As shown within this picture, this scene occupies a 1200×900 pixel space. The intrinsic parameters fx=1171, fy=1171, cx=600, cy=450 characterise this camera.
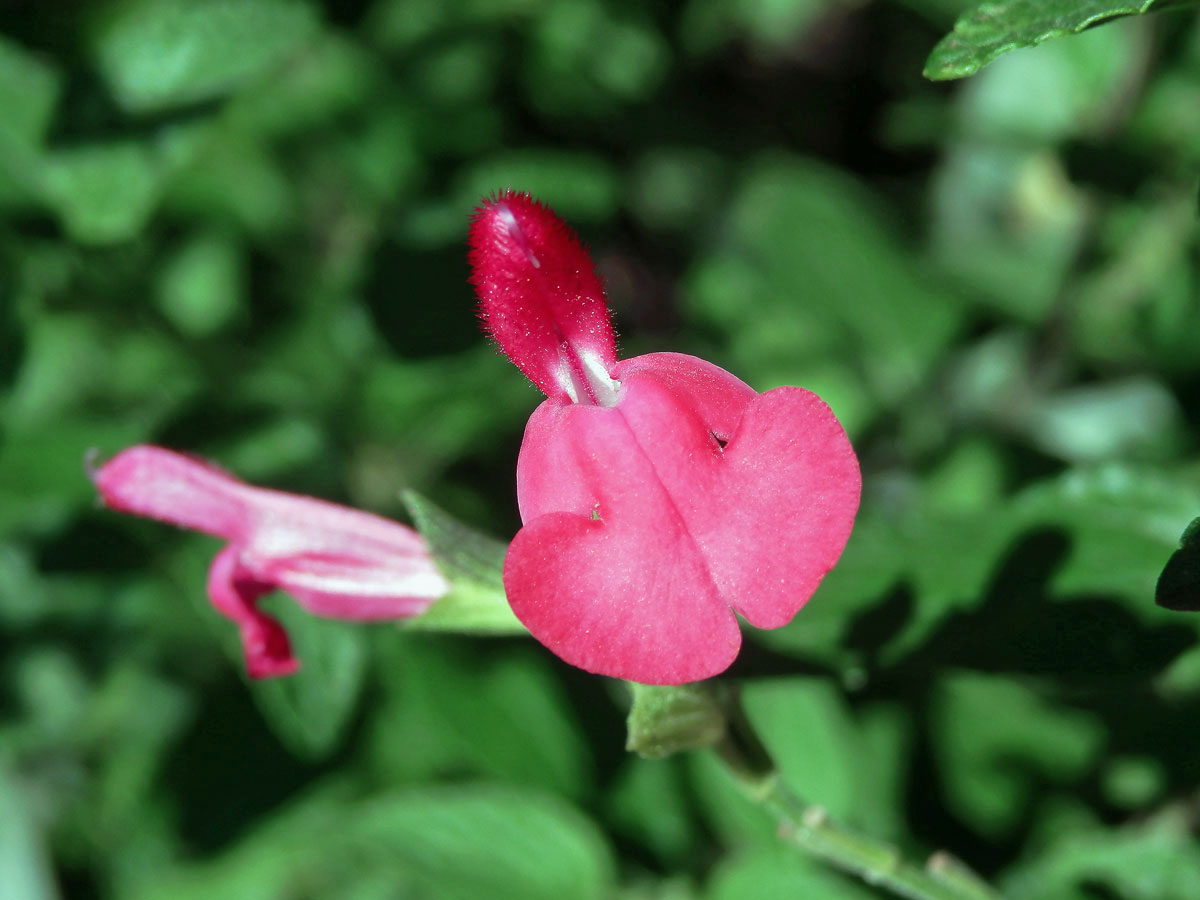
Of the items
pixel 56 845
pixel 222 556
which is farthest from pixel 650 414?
pixel 56 845

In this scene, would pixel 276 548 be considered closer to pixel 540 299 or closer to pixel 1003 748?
pixel 540 299

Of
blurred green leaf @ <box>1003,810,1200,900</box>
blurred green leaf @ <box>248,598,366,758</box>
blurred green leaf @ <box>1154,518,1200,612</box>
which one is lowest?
blurred green leaf @ <box>1003,810,1200,900</box>

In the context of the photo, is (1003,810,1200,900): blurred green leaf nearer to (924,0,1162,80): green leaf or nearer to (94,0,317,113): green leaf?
(924,0,1162,80): green leaf

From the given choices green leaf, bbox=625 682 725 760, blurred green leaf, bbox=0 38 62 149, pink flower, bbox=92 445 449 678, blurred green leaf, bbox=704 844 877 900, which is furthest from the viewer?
blurred green leaf, bbox=0 38 62 149

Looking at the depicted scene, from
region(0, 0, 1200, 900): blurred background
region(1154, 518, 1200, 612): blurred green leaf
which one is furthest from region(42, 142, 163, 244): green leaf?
region(1154, 518, 1200, 612): blurred green leaf

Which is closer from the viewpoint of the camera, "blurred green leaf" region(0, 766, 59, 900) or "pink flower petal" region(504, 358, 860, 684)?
"pink flower petal" region(504, 358, 860, 684)

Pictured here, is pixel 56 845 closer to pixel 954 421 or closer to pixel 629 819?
pixel 629 819
